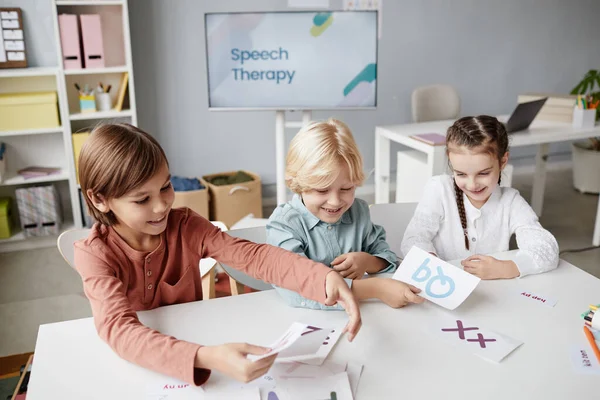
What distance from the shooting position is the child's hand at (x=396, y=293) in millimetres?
1298

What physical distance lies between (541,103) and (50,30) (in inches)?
116

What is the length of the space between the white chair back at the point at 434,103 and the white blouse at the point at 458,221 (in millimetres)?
1963

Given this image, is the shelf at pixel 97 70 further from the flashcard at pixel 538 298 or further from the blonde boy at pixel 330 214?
the flashcard at pixel 538 298

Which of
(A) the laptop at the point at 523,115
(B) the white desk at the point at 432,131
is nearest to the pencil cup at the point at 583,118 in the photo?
A: (B) the white desk at the point at 432,131

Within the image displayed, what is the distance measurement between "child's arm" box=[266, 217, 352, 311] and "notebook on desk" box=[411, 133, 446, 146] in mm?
1609

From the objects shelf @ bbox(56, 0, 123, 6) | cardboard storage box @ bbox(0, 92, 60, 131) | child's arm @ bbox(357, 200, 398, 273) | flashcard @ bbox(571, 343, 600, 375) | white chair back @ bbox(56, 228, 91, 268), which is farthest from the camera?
cardboard storage box @ bbox(0, 92, 60, 131)

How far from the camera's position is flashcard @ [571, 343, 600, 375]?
1099 mm

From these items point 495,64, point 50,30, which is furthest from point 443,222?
point 495,64

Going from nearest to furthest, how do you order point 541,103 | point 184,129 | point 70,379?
1. point 70,379
2. point 541,103
3. point 184,129

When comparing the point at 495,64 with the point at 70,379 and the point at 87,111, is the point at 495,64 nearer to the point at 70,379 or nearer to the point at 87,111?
the point at 87,111

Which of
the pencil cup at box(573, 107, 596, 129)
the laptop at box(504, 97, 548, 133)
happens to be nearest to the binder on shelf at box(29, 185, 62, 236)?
the laptop at box(504, 97, 548, 133)

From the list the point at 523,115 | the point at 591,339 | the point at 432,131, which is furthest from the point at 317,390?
the point at 523,115

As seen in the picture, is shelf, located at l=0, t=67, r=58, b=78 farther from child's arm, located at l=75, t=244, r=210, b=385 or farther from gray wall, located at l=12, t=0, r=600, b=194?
child's arm, located at l=75, t=244, r=210, b=385

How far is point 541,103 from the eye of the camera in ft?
10.5
